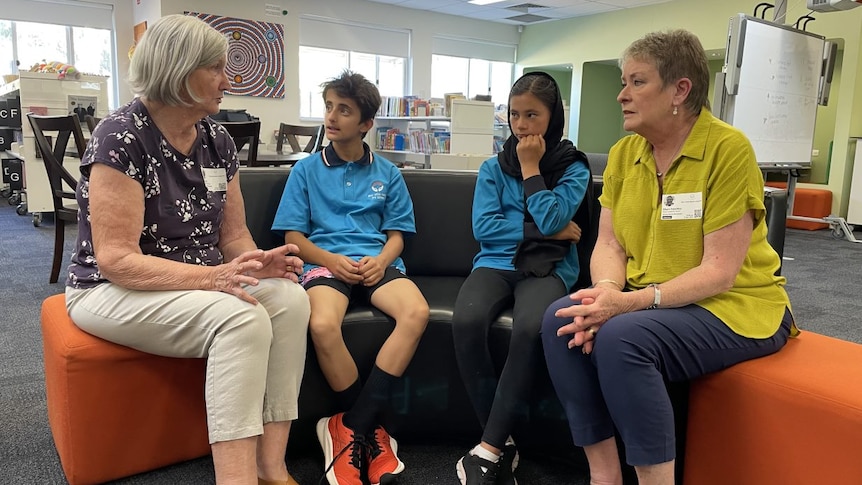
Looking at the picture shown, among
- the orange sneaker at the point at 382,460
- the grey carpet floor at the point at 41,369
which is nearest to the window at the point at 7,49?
the grey carpet floor at the point at 41,369

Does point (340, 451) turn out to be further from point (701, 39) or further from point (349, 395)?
point (701, 39)

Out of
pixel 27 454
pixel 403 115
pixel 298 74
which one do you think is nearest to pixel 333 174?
pixel 27 454

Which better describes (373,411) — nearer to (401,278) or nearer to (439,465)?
(439,465)

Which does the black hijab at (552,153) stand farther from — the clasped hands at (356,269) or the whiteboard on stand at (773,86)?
the whiteboard on stand at (773,86)

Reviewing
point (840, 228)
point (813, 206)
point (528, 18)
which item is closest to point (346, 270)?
point (840, 228)

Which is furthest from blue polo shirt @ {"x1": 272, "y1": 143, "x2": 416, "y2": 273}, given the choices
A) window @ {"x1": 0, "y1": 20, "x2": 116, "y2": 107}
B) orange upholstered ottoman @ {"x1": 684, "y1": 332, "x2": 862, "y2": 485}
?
window @ {"x1": 0, "y1": 20, "x2": 116, "y2": 107}

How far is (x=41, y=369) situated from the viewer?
234 centimetres

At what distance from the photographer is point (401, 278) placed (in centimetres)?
188

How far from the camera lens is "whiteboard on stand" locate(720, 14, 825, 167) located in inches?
170

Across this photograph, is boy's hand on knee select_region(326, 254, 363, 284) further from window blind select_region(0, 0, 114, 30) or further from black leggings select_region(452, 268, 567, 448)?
window blind select_region(0, 0, 114, 30)

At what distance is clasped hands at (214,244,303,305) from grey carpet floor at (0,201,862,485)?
542 mm

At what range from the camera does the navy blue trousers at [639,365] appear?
4.22ft

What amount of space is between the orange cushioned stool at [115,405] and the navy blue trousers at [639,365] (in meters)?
0.88

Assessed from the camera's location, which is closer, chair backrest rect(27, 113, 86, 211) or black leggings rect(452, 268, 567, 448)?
black leggings rect(452, 268, 567, 448)
